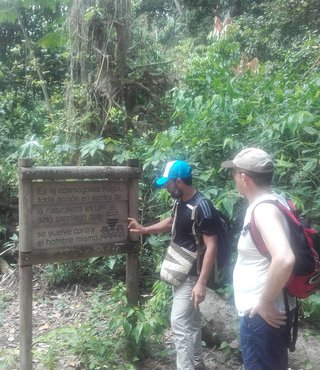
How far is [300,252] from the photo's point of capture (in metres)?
2.38

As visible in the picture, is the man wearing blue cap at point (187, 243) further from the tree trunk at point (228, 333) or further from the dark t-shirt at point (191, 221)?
the tree trunk at point (228, 333)

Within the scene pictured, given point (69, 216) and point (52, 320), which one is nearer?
point (69, 216)

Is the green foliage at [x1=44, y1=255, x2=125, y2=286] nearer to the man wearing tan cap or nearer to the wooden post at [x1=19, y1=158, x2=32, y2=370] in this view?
the wooden post at [x1=19, y1=158, x2=32, y2=370]

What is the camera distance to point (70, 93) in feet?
21.3

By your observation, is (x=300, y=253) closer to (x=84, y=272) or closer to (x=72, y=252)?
(x=72, y=252)

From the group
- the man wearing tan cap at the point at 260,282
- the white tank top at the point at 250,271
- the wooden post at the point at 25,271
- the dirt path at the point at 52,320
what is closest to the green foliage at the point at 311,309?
the dirt path at the point at 52,320

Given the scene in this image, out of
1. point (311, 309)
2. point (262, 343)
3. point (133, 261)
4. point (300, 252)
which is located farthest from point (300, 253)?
point (133, 261)

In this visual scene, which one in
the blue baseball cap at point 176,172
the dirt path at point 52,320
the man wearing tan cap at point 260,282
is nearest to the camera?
the man wearing tan cap at point 260,282

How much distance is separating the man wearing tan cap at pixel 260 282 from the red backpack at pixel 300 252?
0.04m

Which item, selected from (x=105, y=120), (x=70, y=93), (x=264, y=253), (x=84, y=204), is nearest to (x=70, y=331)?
(x=84, y=204)

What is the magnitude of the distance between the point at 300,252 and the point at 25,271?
211 cm

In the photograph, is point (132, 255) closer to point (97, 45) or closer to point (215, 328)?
point (215, 328)

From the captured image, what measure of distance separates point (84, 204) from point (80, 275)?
2.66 metres

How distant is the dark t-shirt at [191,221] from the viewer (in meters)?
3.38
